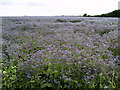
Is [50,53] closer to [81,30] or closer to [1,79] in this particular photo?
[1,79]

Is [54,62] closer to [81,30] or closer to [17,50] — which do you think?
[17,50]

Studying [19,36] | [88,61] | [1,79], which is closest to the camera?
[1,79]

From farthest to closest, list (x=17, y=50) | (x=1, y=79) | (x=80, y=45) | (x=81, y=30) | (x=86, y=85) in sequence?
(x=81, y=30), (x=80, y=45), (x=17, y=50), (x=1, y=79), (x=86, y=85)

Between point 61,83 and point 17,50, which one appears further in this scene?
point 17,50

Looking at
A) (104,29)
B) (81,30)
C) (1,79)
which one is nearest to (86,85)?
(1,79)

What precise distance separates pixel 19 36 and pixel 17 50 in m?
2.23

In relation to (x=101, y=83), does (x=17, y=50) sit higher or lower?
higher

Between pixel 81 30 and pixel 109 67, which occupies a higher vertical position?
pixel 81 30

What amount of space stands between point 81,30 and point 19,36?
3454mm

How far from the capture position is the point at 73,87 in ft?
14.7

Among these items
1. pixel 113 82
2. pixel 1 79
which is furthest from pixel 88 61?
pixel 1 79

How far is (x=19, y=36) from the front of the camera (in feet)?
27.5

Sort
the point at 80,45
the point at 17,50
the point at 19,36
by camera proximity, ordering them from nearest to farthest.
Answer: the point at 17,50, the point at 80,45, the point at 19,36

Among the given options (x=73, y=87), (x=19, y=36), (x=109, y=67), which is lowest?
(x=73, y=87)
